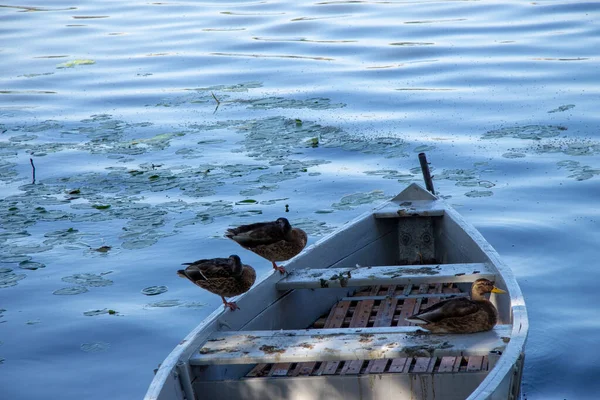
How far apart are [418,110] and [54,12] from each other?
1495 centimetres

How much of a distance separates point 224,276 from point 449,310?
139cm

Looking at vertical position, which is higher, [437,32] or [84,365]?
[437,32]

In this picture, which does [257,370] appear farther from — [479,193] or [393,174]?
[393,174]

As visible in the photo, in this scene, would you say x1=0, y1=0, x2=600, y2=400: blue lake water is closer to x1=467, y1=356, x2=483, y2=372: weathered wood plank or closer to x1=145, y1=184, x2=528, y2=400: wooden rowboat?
x1=145, y1=184, x2=528, y2=400: wooden rowboat

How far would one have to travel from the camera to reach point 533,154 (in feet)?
38.8

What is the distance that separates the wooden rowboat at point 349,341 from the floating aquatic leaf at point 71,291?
113 inches

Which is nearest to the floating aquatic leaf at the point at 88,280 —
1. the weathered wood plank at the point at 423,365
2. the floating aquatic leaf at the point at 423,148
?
the weathered wood plank at the point at 423,365

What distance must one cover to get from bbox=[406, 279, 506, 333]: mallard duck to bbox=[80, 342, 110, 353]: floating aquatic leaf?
3612 millimetres

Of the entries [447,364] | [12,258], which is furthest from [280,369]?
[12,258]

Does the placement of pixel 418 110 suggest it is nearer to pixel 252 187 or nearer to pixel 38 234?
pixel 252 187

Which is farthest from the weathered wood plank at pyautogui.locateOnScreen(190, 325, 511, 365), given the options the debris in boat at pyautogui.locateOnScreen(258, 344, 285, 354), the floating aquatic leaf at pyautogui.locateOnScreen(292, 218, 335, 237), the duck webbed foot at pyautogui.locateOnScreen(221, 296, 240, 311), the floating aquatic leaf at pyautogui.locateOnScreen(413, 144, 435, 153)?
the floating aquatic leaf at pyautogui.locateOnScreen(413, 144, 435, 153)

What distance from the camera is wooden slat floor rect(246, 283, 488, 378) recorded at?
5484 millimetres

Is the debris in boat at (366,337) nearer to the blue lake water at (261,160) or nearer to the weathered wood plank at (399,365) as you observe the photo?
the weathered wood plank at (399,365)

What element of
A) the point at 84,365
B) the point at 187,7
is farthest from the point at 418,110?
the point at 187,7
